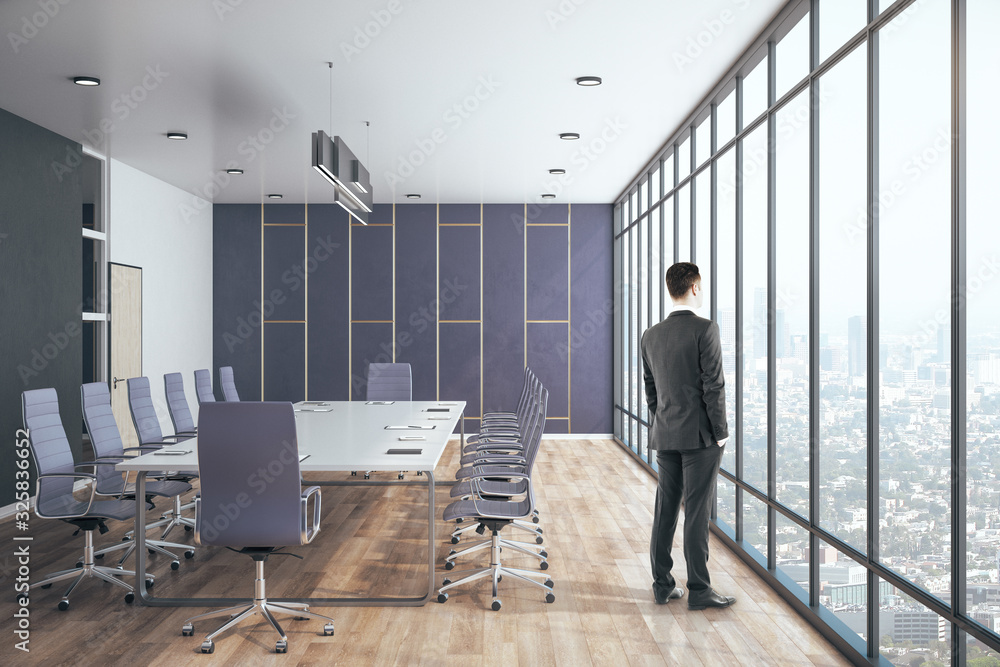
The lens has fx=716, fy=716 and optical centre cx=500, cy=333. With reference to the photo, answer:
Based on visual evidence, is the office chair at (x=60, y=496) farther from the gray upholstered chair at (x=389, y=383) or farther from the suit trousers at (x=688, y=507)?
the gray upholstered chair at (x=389, y=383)

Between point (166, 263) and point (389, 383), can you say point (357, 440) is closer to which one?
point (389, 383)

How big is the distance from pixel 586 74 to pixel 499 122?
1335mm

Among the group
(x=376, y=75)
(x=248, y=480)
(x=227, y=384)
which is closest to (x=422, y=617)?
(x=248, y=480)

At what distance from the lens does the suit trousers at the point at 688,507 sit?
12.2 feet

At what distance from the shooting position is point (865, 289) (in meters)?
3.20

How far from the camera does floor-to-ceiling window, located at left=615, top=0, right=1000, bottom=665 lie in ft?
7.98

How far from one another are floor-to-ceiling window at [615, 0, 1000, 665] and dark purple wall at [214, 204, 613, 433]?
5094mm

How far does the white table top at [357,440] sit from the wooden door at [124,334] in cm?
245

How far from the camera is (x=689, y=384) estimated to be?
3.71m

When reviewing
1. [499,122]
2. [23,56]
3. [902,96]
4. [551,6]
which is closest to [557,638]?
[902,96]

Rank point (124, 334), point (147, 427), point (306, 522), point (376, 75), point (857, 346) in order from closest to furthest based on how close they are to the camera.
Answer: point (857, 346) < point (306, 522) < point (376, 75) < point (147, 427) < point (124, 334)

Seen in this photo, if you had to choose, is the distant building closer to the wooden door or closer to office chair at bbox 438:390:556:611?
office chair at bbox 438:390:556:611

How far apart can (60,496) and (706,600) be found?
12.1 ft

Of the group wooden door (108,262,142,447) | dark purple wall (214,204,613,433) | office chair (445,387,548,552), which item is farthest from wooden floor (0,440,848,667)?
dark purple wall (214,204,613,433)
